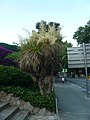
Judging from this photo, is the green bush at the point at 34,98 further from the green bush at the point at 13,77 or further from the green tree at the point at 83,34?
the green tree at the point at 83,34

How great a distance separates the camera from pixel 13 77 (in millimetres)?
14398

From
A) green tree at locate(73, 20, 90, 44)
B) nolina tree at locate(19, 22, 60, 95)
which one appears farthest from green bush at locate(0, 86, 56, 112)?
green tree at locate(73, 20, 90, 44)

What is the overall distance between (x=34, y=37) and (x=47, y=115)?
3.81 m

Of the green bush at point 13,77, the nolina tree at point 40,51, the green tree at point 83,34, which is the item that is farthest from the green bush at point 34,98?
the green tree at point 83,34

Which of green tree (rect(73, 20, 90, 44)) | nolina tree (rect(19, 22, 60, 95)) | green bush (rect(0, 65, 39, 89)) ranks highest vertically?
green tree (rect(73, 20, 90, 44))

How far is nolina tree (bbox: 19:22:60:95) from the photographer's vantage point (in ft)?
44.8

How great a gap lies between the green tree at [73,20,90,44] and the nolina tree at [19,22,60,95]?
59.4m

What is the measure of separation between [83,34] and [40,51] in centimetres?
6026

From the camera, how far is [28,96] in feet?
43.4

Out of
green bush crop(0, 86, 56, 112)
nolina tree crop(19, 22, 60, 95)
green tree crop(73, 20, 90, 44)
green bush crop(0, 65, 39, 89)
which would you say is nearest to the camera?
green bush crop(0, 86, 56, 112)

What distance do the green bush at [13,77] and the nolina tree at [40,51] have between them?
727 mm

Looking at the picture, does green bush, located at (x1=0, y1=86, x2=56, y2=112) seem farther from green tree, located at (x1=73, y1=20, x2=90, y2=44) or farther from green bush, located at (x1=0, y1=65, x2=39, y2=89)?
green tree, located at (x1=73, y1=20, x2=90, y2=44)

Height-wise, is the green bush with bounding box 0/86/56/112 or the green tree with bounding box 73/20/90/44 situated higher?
the green tree with bounding box 73/20/90/44

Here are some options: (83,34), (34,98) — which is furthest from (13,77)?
(83,34)
